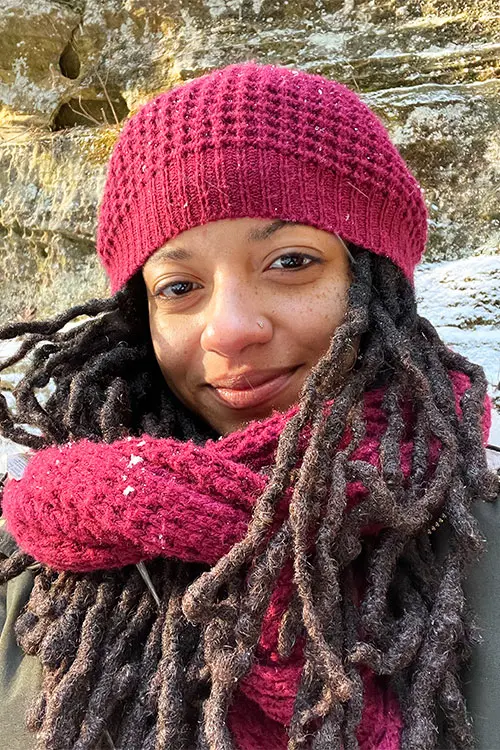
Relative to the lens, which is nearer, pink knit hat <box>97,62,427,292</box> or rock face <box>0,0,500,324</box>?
pink knit hat <box>97,62,427,292</box>

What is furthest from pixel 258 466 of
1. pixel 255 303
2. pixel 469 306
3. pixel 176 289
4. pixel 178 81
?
pixel 178 81

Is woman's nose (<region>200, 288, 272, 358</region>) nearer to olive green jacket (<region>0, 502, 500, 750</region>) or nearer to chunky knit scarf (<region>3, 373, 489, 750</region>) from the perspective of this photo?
chunky knit scarf (<region>3, 373, 489, 750</region>)

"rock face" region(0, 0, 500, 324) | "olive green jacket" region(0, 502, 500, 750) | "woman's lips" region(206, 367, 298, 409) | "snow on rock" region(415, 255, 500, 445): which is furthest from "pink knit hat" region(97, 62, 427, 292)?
"rock face" region(0, 0, 500, 324)

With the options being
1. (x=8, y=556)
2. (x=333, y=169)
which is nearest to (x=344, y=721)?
(x=8, y=556)

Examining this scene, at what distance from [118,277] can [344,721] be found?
3.27 ft

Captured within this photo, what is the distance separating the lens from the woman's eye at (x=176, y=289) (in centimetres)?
129

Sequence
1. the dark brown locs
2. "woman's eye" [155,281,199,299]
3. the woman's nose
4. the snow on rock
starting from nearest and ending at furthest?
the dark brown locs, the woman's nose, "woman's eye" [155,281,199,299], the snow on rock

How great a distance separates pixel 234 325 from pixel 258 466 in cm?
26

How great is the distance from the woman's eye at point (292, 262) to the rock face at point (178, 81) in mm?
1151

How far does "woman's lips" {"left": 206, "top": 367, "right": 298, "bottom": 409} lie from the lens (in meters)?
1.24

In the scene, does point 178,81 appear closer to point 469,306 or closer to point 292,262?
point 469,306

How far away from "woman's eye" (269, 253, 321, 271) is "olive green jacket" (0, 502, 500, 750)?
555mm

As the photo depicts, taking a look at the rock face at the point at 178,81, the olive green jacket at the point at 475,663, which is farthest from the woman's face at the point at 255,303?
the rock face at the point at 178,81

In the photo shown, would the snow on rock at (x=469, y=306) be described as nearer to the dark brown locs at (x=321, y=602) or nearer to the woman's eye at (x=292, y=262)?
the dark brown locs at (x=321, y=602)
